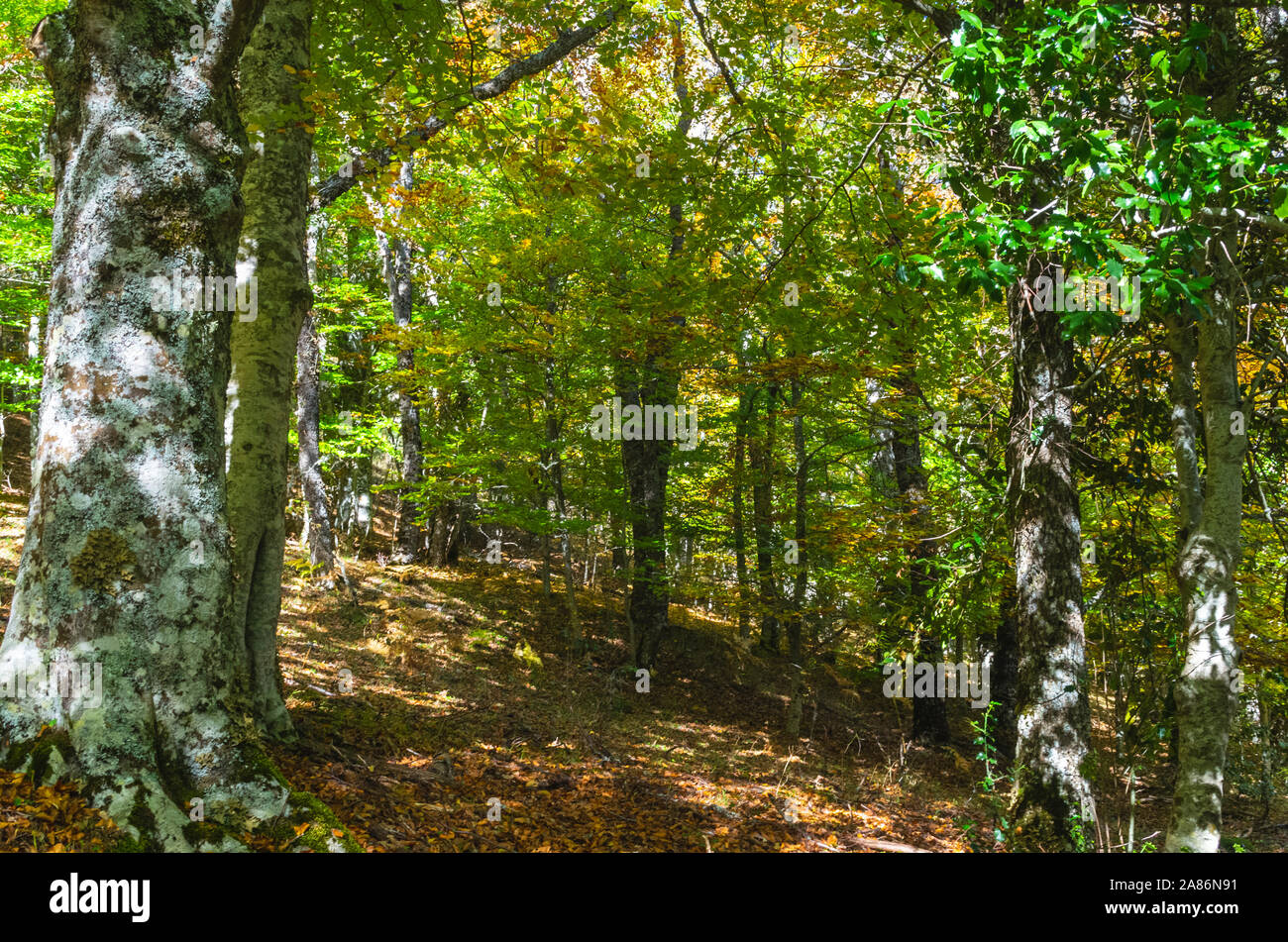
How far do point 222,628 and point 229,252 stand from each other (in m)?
1.94

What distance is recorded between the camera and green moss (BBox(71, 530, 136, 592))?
3.09 metres

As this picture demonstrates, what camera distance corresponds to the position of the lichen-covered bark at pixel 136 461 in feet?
9.97

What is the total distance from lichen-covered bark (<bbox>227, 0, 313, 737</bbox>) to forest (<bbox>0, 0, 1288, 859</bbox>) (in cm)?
3

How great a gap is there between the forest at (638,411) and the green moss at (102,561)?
1.0 inches

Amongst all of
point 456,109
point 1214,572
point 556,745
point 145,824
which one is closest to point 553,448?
point 556,745

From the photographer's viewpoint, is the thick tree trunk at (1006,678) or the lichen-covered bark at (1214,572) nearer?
the lichen-covered bark at (1214,572)

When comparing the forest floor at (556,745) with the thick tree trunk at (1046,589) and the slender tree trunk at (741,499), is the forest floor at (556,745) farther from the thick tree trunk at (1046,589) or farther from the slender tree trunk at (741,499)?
the slender tree trunk at (741,499)

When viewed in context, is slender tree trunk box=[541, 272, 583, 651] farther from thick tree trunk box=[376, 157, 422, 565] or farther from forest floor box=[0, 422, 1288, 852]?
thick tree trunk box=[376, 157, 422, 565]

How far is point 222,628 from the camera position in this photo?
346 centimetres

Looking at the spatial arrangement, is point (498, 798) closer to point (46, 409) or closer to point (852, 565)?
point (46, 409)

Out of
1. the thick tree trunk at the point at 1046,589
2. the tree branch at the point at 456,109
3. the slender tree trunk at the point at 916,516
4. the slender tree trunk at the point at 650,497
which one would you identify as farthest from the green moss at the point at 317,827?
the slender tree trunk at the point at 650,497

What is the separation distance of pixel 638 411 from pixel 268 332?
835 centimetres

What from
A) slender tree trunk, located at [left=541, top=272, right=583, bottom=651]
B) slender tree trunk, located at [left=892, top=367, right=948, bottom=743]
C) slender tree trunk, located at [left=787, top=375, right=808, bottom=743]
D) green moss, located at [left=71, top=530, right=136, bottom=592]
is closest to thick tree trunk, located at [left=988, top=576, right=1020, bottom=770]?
slender tree trunk, located at [left=892, top=367, right=948, bottom=743]
